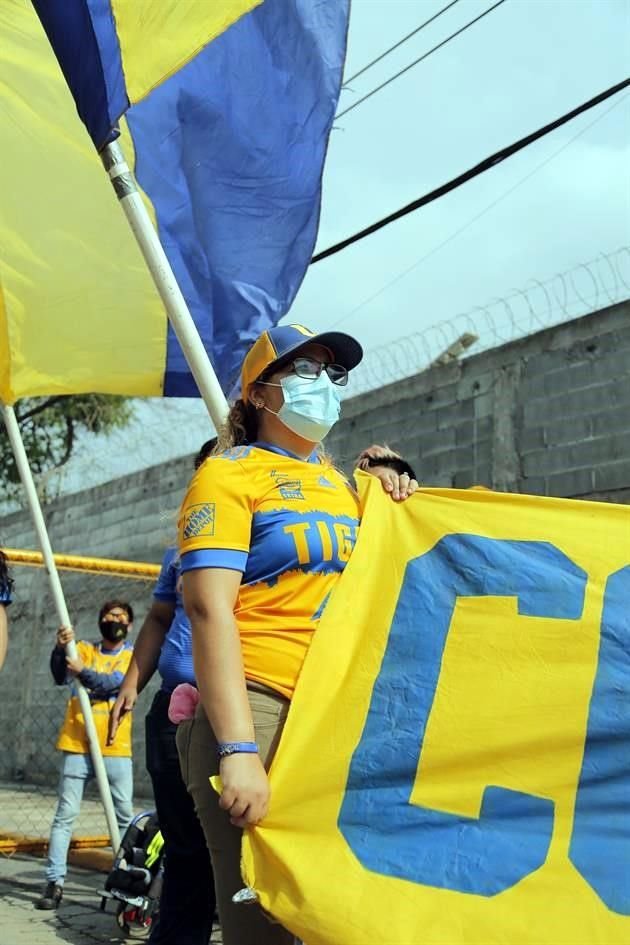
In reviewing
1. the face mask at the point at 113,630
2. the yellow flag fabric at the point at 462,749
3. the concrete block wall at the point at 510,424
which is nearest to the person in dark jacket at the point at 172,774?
the concrete block wall at the point at 510,424

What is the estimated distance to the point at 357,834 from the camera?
7.77ft

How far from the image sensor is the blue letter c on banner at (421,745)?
2.31m

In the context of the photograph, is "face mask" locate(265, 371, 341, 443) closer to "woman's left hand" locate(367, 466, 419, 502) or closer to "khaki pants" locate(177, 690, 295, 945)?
"woman's left hand" locate(367, 466, 419, 502)

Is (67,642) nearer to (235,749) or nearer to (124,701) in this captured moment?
(124,701)

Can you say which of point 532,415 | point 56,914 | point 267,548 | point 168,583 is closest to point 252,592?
point 267,548

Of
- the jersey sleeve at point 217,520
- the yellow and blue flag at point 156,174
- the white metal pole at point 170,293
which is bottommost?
the jersey sleeve at point 217,520

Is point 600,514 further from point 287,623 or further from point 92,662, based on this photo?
point 92,662

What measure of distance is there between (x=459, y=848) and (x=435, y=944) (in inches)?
8.8

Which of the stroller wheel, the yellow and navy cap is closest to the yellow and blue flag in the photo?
the yellow and navy cap

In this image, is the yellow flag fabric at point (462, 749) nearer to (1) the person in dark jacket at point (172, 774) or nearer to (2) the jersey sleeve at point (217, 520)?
(2) the jersey sleeve at point (217, 520)

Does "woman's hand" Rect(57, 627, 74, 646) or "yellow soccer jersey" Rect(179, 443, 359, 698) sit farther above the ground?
"woman's hand" Rect(57, 627, 74, 646)

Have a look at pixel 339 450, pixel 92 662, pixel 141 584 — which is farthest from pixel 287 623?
pixel 141 584

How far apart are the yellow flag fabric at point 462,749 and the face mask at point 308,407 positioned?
24 centimetres

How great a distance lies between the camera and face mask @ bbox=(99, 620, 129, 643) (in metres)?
7.25
